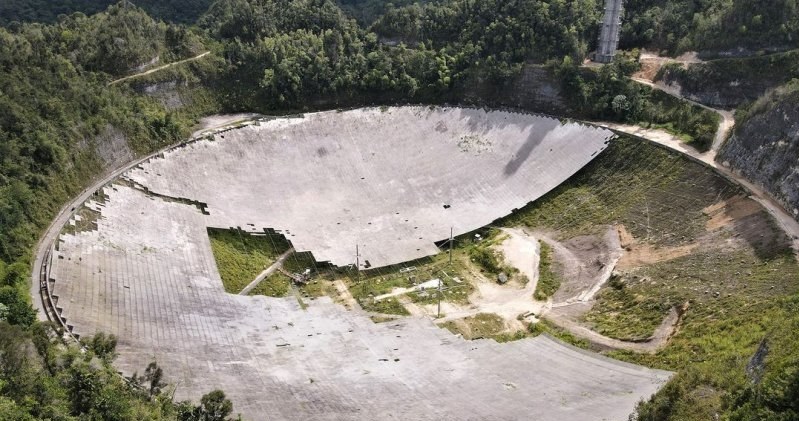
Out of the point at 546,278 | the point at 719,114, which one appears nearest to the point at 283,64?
the point at 546,278

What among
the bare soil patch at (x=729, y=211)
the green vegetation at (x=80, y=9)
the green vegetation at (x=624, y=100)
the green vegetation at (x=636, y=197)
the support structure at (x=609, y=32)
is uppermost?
the green vegetation at (x=80, y=9)

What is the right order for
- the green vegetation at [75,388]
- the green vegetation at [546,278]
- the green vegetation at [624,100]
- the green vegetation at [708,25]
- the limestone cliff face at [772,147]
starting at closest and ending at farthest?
the green vegetation at [75,388]
the limestone cliff face at [772,147]
the green vegetation at [546,278]
the green vegetation at [624,100]
the green vegetation at [708,25]

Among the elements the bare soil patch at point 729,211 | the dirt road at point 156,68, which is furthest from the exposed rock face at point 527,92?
the dirt road at point 156,68

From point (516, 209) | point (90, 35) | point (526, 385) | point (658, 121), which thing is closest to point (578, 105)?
point (658, 121)

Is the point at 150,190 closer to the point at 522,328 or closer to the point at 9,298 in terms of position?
the point at 9,298

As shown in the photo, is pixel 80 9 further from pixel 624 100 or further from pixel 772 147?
pixel 772 147

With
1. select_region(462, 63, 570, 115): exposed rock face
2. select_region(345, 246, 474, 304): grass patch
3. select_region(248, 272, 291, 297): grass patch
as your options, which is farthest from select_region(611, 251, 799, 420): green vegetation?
select_region(462, 63, 570, 115): exposed rock face

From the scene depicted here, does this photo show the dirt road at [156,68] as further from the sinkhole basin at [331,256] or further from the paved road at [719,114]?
the paved road at [719,114]

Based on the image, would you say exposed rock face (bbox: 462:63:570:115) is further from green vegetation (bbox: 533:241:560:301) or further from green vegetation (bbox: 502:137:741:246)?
green vegetation (bbox: 533:241:560:301)
